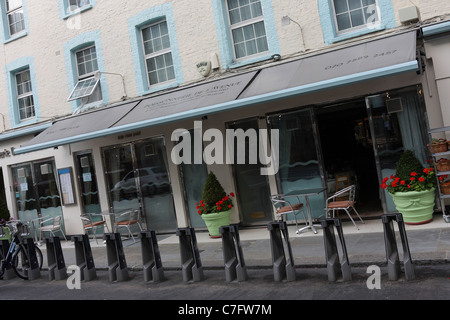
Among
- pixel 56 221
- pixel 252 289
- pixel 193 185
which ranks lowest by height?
pixel 252 289

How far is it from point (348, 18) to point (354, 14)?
0.46 feet

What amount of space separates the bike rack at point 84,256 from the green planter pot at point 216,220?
2889 mm

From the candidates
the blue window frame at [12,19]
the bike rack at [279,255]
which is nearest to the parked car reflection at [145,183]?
the bike rack at [279,255]

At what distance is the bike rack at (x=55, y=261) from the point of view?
7755mm

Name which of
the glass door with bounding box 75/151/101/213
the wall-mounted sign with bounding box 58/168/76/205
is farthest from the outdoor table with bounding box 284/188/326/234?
the wall-mounted sign with bounding box 58/168/76/205

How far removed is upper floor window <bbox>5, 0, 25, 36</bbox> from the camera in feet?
45.3

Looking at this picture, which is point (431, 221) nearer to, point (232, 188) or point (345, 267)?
point (345, 267)

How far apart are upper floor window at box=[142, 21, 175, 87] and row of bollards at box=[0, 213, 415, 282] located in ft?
17.4

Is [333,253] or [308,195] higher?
[308,195]

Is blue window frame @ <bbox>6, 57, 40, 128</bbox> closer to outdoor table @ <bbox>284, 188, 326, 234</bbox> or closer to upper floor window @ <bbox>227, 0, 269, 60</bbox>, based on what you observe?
upper floor window @ <bbox>227, 0, 269, 60</bbox>

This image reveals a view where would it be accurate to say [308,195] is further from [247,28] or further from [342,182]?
[247,28]

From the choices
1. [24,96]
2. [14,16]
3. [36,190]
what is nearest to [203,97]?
[36,190]

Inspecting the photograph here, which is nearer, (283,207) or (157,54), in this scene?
(283,207)

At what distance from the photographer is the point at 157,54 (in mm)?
11227
